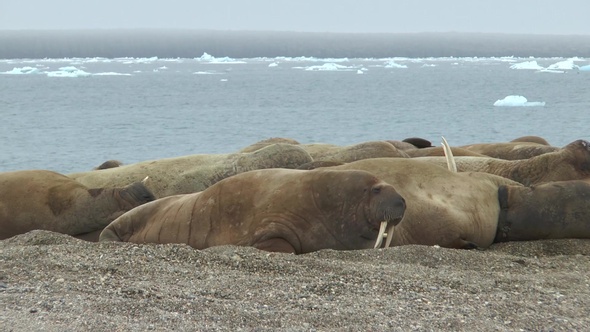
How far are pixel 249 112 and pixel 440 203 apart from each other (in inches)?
1380

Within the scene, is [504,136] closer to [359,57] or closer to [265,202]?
[265,202]

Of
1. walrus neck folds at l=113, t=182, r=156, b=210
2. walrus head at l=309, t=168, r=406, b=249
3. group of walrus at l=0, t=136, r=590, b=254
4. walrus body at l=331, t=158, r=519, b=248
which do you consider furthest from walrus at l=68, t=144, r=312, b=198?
walrus head at l=309, t=168, r=406, b=249

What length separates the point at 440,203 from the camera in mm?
6430

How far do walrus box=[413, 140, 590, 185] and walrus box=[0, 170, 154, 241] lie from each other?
254cm

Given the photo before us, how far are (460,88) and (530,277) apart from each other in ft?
186

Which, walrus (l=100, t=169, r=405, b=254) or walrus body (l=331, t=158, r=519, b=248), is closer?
walrus (l=100, t=169, r=405, b=254)

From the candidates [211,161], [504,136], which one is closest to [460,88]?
[504,136]

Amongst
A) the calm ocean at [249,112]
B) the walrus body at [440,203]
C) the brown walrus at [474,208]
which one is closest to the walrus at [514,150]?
the walrus body at [440,203]

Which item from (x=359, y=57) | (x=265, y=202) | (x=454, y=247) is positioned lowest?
(x=359, y=57)

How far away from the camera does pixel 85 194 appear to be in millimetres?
7516

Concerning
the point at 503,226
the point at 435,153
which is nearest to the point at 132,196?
the point at 503,226

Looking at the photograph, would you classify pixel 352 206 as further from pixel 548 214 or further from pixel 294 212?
pixel 548 214

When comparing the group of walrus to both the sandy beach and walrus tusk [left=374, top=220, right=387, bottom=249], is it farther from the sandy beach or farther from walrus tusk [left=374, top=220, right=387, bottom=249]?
the sandy beach

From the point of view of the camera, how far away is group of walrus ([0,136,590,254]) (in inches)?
227
